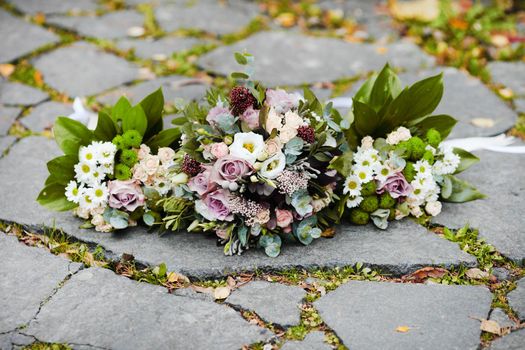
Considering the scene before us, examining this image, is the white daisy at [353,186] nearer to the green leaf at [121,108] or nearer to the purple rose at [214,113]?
the purple rose at [214,113]

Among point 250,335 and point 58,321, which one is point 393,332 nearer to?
point 250,335

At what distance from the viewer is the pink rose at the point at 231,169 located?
7.05ft

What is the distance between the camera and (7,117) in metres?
3.26

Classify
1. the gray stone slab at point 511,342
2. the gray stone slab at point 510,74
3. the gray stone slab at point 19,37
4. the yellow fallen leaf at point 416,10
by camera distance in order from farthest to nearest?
the yellow fallen leaf at point 416,10 → the gray stone slab at point 19,37 → the gray stone slab at point 510,74 → the gray stone slab at point 511,342

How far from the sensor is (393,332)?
6.53 ft

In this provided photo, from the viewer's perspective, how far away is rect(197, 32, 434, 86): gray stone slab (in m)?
3.69

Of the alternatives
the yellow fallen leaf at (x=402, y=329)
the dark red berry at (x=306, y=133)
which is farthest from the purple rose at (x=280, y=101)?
the yellow fallen leaf at (x=402, y=329)

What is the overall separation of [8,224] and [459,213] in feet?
5.82

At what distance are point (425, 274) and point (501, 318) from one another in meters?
0.30

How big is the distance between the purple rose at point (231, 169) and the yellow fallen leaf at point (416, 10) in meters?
2.66

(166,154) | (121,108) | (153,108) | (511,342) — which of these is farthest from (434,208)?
(121,108)

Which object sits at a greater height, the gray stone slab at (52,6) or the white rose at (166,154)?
the white rose at (166,154)

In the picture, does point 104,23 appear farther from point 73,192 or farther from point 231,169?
point 231,169

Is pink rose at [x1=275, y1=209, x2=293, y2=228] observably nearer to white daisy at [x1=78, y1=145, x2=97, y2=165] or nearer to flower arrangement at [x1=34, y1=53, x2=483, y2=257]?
flower arrangement at [x1=34, y1=53, x2=483, y2=257]
